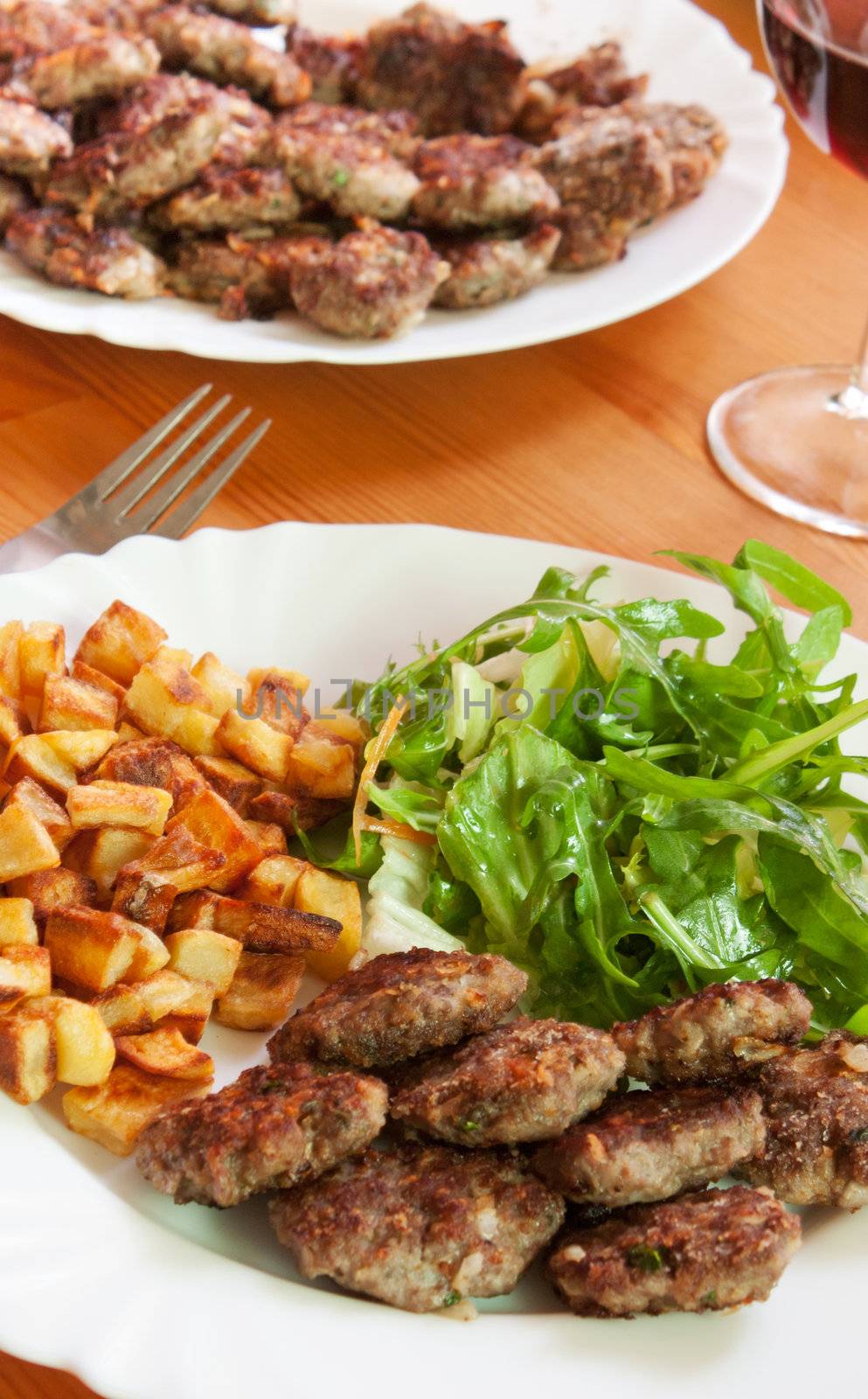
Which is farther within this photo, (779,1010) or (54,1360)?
(779,1010)

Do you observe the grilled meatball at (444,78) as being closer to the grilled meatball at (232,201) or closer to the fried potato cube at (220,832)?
the grilled meatball at (232,201)

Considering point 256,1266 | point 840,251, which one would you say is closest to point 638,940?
point 256,1266

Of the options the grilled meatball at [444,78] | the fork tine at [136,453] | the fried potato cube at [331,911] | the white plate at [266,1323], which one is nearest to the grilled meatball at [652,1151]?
the white plate at [266,1323]

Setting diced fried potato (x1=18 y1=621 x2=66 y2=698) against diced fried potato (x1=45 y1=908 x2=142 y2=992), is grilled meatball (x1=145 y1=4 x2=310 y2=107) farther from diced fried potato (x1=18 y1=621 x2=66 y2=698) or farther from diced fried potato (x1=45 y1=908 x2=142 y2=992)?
diced fried potato (x1=45 y1=908 x2=142 y2=992)

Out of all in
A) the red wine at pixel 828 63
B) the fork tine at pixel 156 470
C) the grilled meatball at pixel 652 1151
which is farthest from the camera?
the fork tine at pixel 156 470

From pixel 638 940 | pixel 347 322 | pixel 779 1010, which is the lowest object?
pixel 638 940

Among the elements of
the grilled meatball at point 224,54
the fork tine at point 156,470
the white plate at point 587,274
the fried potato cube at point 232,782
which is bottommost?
the fried potato cube at point 232,782

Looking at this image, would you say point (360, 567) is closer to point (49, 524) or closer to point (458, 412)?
point (49, 524)
